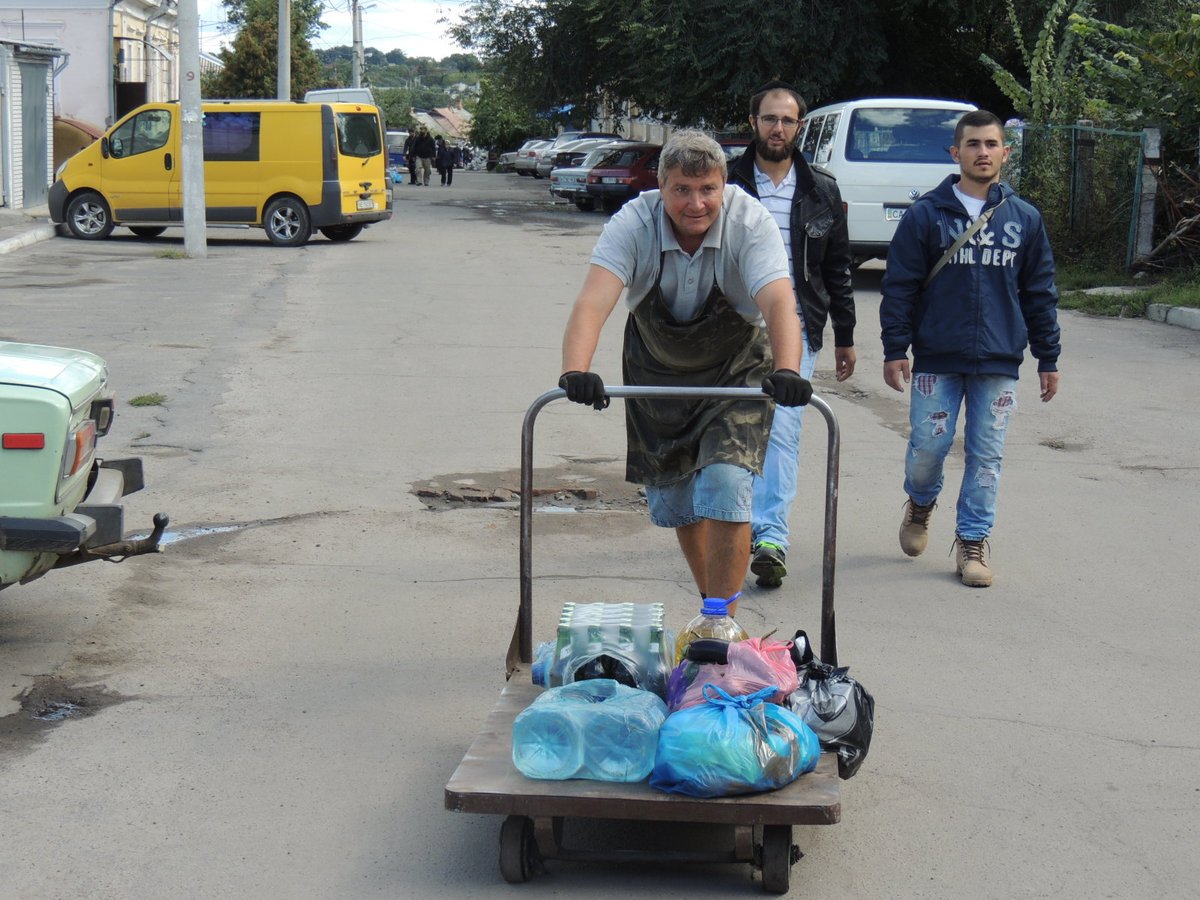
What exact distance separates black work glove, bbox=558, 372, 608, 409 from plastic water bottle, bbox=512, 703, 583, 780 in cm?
85

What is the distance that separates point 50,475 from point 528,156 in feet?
174

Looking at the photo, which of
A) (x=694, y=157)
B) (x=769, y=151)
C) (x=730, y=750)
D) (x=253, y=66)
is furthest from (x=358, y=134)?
(x=253, y=66)

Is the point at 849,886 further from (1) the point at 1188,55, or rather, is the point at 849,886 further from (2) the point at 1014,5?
(2) the point at 1014,5

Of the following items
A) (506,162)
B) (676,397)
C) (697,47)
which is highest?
(697,47)

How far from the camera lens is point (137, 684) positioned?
15.8 feet

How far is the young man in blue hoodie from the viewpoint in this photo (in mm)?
5949

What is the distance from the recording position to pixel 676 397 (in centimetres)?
412

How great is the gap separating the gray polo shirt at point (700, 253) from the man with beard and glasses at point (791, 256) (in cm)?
149

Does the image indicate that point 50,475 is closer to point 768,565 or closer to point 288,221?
point 768,565

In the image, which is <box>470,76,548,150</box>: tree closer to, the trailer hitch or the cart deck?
the trailer hitch

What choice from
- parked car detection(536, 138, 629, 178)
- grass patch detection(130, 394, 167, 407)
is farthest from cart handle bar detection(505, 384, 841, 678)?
parked car detection(536, 138, 629, 178)

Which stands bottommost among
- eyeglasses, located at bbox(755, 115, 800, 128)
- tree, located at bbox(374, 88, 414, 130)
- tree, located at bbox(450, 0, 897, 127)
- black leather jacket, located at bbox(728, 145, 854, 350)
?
black leather jacket, located at bbox(728, 145, 854, 350)

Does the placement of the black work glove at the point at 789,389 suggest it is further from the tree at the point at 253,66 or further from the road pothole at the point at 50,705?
the tree at the point at 253,66

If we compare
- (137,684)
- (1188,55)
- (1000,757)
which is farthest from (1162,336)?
(137,684)
